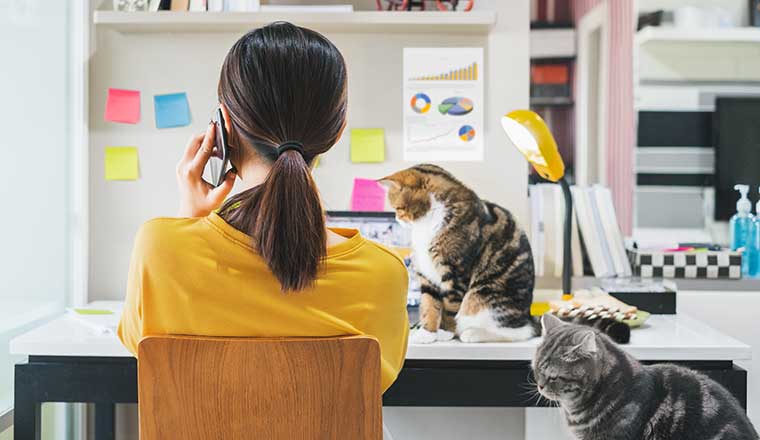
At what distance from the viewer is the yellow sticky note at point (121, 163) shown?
86.8 inches

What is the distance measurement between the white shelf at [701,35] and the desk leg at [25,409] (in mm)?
3152

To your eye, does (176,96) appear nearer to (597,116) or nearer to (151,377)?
(151,377)

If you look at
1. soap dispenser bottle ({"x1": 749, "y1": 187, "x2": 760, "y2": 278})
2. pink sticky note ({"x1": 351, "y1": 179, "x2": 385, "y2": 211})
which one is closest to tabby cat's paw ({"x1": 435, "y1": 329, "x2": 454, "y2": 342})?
pink sticky note ({"x1": 351, "y1": 179, "x2": 385, "y2": 211})

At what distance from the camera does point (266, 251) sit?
3.17 ft

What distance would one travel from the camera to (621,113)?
13.9 ft

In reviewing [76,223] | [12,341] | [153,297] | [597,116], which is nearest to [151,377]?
[153,297]

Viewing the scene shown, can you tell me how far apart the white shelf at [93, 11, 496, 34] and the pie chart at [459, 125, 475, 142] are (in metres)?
0.26

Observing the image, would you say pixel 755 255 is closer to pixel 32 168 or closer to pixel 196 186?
pixel 196 186

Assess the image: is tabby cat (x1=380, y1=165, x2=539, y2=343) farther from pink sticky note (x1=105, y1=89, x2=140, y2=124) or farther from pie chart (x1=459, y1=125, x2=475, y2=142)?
pink sticky note (x1=105, y1=89, x2=140, y2=124)

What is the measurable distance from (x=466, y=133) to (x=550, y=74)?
3.12 metres

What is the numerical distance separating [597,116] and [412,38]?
294cm

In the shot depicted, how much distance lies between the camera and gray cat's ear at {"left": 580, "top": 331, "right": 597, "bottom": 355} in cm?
133

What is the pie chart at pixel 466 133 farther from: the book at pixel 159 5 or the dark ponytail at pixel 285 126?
the dark ponytail at pixel 285 126

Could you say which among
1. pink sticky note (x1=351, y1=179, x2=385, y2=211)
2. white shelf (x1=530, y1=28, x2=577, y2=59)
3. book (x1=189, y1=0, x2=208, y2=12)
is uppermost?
white shelf (x1=530, y1=28, x2=577, y2=59)
